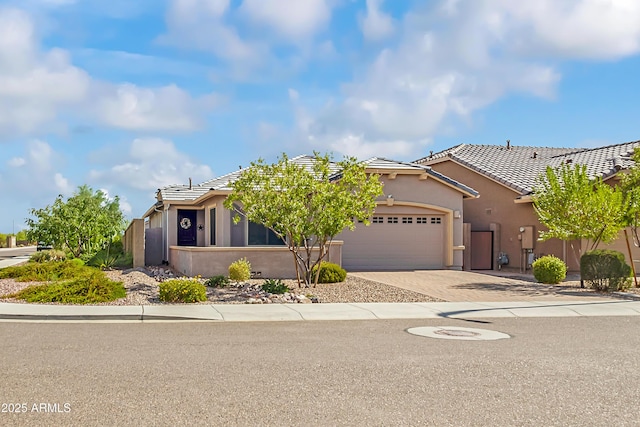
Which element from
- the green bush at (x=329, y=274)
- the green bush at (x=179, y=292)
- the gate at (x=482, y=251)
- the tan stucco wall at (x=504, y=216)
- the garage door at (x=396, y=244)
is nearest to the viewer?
the green bush at (x=179, y=292)

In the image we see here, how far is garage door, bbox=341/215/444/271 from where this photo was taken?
2870cm

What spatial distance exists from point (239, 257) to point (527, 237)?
506 inches

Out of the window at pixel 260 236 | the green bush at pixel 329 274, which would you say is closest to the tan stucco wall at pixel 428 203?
the window at pixel 260 236

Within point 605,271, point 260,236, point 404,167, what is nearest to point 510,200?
point 404,167

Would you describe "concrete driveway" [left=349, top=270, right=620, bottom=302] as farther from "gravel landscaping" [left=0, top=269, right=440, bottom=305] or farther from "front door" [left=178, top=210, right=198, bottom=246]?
"front door" [left=178, top=210, right=198, bottom=246]

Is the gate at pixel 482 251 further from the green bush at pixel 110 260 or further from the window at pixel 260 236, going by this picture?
the green bush at pixel 110 260

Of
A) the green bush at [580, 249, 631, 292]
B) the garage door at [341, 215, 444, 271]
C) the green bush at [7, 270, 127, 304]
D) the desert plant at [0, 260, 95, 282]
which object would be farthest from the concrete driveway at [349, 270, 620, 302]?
the desert plant at [0, 260, 95, 282]

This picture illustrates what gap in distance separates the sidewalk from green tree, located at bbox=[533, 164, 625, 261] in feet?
17.7

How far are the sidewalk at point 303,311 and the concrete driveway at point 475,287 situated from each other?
1623 millimetres

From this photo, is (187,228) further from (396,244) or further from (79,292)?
(79,292)

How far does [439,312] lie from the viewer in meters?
16.2

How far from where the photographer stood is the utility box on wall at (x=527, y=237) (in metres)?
29.7

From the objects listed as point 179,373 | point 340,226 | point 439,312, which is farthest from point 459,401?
point 340,226

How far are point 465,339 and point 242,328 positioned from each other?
4185mm
